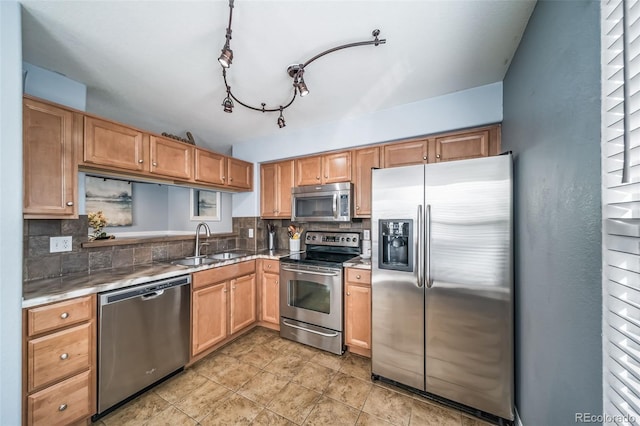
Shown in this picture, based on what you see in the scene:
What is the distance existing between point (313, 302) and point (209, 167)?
6.53 feet

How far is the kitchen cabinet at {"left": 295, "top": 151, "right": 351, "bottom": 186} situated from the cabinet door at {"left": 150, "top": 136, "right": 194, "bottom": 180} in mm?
1275

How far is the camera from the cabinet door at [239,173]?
10.0 ft

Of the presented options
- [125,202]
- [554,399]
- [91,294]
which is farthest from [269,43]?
[125,202]

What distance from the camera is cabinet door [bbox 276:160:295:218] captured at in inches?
125

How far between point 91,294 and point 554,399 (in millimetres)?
2691

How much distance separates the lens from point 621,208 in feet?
2.32

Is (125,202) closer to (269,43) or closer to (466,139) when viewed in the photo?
(269,43)

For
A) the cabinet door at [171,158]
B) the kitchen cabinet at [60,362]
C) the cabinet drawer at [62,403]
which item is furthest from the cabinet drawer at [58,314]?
the cabinet door at [171,158]

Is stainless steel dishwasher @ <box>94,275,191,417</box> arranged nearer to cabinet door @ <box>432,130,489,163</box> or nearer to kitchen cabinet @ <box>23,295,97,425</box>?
kitchen cabinet @ <box>23,295,97,425</box>

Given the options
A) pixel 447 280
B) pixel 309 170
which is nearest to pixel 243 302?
pixel 309 170

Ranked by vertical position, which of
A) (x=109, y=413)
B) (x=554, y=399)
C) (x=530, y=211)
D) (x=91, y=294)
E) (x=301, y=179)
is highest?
(x=301, y=179)

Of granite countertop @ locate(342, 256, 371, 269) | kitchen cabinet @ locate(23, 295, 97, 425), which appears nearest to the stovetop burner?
granite countertop @ locate(342, 256, 371, 269)

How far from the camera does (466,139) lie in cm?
221

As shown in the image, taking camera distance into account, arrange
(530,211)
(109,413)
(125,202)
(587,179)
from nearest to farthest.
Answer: (587,179) < (530,211) < (109,413) < (125,202)
